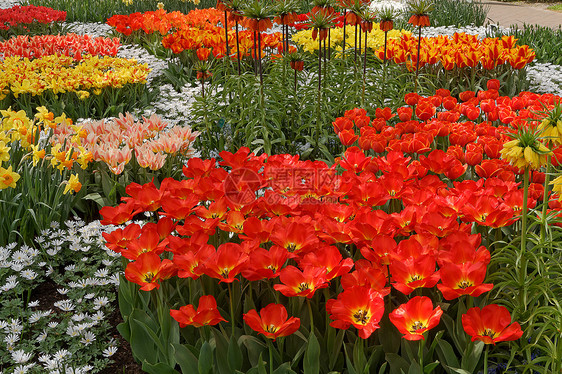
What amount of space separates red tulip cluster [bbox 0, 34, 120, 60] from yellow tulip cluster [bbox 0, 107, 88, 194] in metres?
3.08

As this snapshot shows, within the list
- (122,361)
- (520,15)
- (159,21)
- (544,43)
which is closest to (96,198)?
(122,361)

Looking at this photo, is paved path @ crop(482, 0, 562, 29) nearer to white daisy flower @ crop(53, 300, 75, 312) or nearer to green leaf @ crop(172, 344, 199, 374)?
white daisy flower @ crop(53, 300, 75, 312)

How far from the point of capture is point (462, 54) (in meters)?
4.75

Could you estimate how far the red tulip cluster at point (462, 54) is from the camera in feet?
15.0

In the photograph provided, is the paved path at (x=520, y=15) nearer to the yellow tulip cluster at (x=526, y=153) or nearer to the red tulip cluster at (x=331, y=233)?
the red tulip cluster at (x=331, y=233)

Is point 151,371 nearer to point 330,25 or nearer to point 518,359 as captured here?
point 518,359

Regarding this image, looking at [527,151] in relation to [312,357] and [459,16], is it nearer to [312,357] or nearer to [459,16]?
[312,357]

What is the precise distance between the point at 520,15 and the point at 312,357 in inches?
535

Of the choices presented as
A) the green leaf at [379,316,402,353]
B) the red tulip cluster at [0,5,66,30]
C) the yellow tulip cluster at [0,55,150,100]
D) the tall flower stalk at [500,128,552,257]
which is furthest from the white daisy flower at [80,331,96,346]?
the red tulip cluster at [0,5,66,30]

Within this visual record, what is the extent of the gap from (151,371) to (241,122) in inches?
96.6

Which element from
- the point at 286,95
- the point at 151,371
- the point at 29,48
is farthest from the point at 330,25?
the point at 29,48

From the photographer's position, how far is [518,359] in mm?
1636

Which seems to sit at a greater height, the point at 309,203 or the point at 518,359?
the point at 309,203

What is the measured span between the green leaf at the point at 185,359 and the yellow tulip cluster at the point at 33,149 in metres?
1.27
